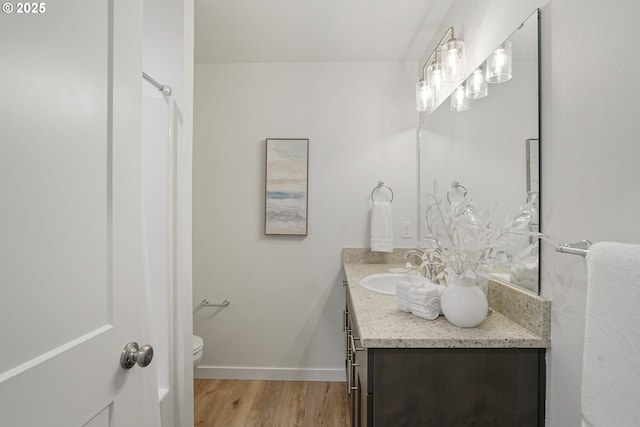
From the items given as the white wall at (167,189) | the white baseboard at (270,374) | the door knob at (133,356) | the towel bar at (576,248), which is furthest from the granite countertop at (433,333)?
the white baseboard at (270,374)

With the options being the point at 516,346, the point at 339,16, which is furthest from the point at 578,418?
the point at 339,16

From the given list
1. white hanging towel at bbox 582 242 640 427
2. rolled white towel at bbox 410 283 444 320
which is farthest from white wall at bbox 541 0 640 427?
rolled white towel at bbox 410 283 444 320

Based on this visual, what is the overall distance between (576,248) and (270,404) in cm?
209

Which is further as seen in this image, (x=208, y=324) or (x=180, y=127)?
(x=208, y=324)

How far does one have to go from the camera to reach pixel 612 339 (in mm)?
650

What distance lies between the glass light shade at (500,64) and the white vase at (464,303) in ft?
2.57

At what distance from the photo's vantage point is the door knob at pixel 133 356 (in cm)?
82

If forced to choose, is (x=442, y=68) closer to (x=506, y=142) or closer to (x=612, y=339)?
(x=506, y=142)

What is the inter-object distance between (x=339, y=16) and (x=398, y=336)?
187cm

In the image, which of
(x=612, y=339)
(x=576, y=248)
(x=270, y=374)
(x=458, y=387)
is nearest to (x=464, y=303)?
(x=458, y=387)

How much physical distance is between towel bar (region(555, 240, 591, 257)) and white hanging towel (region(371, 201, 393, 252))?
5.18ft

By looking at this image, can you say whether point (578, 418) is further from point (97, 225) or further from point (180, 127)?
point (180, 127)

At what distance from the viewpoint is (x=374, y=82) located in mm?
2596

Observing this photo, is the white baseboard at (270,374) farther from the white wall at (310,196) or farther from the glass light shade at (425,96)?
the glass light shade at (425,96)
